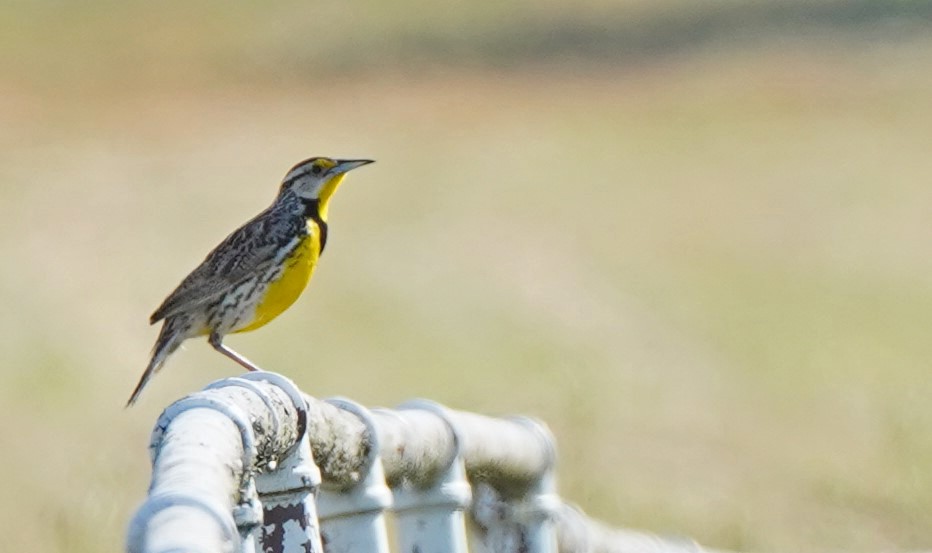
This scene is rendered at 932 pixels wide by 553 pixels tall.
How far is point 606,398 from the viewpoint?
10.7 metres

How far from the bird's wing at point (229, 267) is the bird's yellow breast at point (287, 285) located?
6 centimetres

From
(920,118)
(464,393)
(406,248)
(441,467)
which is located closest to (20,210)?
(406,248)

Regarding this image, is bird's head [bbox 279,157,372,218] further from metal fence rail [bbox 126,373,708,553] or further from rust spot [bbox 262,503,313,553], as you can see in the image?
rust spot [bbox 262,503,313,553]

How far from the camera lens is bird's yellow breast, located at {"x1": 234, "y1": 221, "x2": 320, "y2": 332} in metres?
5.61

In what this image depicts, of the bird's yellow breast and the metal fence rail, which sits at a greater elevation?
the bird's yellow breast

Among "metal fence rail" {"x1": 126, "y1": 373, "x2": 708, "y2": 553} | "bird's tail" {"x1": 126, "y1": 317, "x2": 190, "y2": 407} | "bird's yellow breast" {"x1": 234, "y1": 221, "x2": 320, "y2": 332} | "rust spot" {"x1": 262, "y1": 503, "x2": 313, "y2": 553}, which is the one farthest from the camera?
"bird's tail" {"x1": 126, "y1": 317, "x2": 190, "y2": 407}

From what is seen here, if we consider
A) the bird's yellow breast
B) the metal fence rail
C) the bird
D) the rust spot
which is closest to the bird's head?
the bird

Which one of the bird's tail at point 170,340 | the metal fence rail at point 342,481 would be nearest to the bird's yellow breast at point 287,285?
the bird's tail at point 170,340

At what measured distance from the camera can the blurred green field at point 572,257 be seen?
8859mm

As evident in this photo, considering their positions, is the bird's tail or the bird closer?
the bird

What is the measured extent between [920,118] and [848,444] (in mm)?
7121

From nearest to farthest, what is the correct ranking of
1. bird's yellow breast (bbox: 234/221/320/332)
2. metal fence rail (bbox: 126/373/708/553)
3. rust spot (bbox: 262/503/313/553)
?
metal fence rail (bbox: 126/373/708/553)
rust spot (bbox: 262/503/313/553)
bird's yellow breast (bbox: 234/221/320/332)

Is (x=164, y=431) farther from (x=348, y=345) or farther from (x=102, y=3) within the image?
(x=102, y=3)

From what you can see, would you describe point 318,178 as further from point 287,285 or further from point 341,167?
point 287,285
